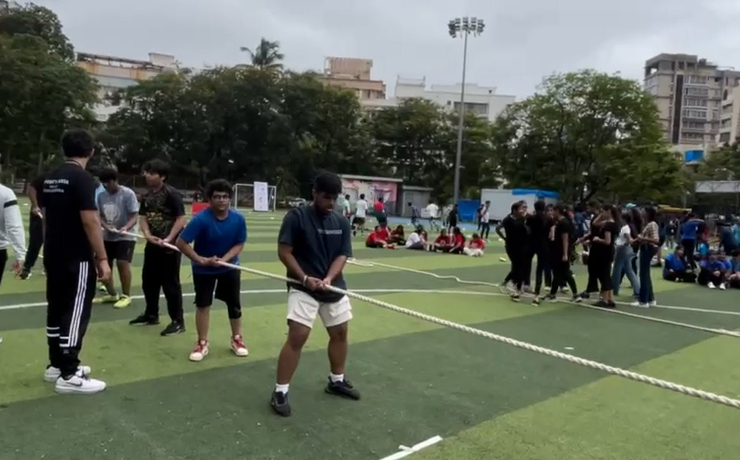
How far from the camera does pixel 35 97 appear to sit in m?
43.2

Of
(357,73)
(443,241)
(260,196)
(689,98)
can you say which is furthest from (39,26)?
(689,98)

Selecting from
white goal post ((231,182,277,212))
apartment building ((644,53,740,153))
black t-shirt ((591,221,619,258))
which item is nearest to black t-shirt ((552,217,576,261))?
black t-shirt ((591,221,619,258))

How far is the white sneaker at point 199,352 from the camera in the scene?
592cm

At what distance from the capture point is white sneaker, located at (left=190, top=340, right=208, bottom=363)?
19.4ft

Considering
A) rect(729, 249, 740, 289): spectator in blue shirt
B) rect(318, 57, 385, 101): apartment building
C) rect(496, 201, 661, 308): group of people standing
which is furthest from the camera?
rect(318, 57, 385, 101): apartment building

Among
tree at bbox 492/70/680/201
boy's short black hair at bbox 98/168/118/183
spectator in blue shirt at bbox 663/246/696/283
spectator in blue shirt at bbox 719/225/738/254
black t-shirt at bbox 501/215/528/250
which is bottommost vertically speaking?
spectator in blue shirt at bbox 663/246/696/283

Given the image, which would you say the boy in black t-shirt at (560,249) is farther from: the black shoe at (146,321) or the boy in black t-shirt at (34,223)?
the boy in black t-shirt at (34,223)

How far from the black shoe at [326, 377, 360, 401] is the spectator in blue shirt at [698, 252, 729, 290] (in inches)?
468

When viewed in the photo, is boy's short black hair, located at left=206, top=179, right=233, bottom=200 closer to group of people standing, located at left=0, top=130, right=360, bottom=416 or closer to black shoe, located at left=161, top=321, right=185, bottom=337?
group of people standing, located at left=0, top=130, right=360, bottom=416

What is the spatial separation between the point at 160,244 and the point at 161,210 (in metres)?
0.53

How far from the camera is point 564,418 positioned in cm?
506

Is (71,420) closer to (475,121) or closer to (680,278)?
(680,278)

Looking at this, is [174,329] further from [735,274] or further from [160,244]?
[735,274]

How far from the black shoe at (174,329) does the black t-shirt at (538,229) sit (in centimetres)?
623
